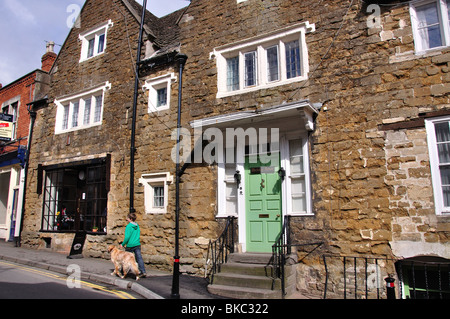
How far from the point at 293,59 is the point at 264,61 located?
2.60 ft

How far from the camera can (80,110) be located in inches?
522

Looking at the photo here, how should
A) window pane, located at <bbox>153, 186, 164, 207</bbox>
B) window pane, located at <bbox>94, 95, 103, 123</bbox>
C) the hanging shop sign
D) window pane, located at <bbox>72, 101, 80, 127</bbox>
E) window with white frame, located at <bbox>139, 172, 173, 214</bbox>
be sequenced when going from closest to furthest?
1. window with white frame, located at <bbox>139, 172, 173, 214</bbox>
2. window pane, located at <bbox>153, 186, 164, 207</bbox>
3. window pane, located at <bbox>94, 95, 103, 123</bbox>
4. window pane, located at <bbox>72, 101, 80, 127</bbox>
5. the hanging shop sign

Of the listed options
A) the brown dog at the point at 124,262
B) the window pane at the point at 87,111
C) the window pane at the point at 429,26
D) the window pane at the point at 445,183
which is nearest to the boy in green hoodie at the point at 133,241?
the brown dog at the point at 124,262

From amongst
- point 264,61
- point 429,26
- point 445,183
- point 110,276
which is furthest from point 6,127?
point 445,183

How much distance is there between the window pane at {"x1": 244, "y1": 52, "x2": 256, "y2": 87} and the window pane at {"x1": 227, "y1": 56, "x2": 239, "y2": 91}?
301 millimetres

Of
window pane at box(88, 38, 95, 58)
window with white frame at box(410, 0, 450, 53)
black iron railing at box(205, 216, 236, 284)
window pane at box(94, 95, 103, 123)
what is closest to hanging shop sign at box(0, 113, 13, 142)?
window pane at box(88, 38, 95, 58)

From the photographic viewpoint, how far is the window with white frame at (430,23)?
23.1 feet

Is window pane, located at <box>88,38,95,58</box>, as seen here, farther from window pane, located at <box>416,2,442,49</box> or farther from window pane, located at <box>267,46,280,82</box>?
window pane, located at <box>416,2,442,49</box>

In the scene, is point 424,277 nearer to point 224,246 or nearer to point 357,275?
point 357,275

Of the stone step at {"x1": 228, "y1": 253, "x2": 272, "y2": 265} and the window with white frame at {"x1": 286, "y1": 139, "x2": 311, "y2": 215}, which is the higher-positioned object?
the window with white frame at {"x1": 286, "y1": 139, "x2": 311, "y2": 215}

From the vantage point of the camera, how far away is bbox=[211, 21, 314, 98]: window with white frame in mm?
8656
